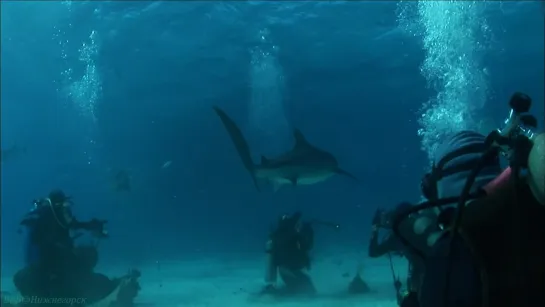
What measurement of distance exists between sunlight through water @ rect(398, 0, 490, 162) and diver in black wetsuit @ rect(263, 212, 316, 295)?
13.2 m

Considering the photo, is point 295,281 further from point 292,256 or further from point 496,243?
point 496,243

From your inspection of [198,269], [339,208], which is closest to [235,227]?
[339,208]

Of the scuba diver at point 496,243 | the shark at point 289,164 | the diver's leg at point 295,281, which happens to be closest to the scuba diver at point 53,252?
the shark at point 289,164

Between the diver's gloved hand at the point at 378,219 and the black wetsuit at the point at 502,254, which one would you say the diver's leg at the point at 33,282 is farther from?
the black wetsuit at the point at 502,254

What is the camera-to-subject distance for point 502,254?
1.95 meters

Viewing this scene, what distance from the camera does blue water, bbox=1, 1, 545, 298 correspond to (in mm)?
30234

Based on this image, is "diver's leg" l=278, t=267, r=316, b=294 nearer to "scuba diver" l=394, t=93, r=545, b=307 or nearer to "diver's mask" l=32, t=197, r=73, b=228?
"diver's mask" l=32, t=197, r=73, b=228

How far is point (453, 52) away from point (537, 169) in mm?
31806

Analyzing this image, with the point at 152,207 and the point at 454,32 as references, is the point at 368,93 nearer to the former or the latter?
the point at 454,32

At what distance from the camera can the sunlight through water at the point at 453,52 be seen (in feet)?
92.8

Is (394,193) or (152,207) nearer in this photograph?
(394,193)

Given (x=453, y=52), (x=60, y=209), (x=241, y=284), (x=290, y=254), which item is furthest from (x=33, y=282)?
(x=453, y=52)

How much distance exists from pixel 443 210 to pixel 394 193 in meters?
63.2

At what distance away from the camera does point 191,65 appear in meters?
36.3
